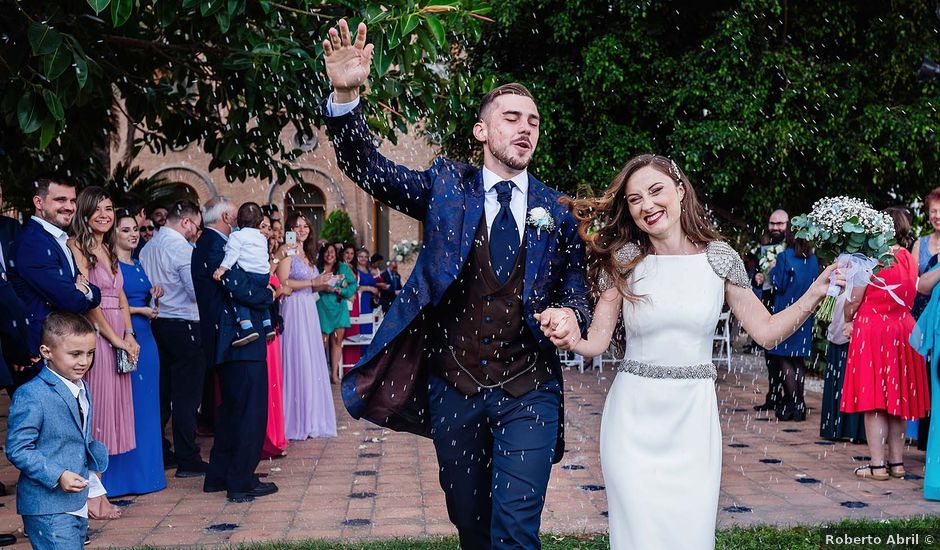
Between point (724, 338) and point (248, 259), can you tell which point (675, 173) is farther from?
point (724, 338)

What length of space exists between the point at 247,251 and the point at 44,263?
1.48 meters

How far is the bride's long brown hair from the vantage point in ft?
12.5

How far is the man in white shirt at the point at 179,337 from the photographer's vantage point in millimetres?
7480

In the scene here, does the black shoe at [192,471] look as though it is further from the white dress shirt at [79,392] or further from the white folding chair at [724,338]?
the white folding chair at [724,338]

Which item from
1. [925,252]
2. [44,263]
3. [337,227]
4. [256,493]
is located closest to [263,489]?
[256,493]

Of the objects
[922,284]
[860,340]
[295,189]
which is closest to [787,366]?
[860,340]

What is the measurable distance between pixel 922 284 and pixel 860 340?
3.20ft

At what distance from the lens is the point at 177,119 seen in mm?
8766

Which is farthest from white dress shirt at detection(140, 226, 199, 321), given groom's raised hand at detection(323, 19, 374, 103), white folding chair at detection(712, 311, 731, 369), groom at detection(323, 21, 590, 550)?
white folding chair at detection(712, 311, 731, 369)

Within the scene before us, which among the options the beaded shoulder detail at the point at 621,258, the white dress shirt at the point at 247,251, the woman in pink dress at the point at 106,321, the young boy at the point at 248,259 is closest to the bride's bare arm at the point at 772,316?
the beaded shoulder detail at the point at 621,258

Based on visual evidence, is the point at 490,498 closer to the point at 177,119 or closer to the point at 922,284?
the point at 922,284

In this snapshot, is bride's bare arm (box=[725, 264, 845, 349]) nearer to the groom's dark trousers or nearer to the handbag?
the groom's dark trousers

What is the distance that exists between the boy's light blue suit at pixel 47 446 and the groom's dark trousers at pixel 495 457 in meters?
1.72

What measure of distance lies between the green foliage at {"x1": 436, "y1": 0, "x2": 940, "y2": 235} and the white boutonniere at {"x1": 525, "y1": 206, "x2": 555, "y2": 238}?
960cm
